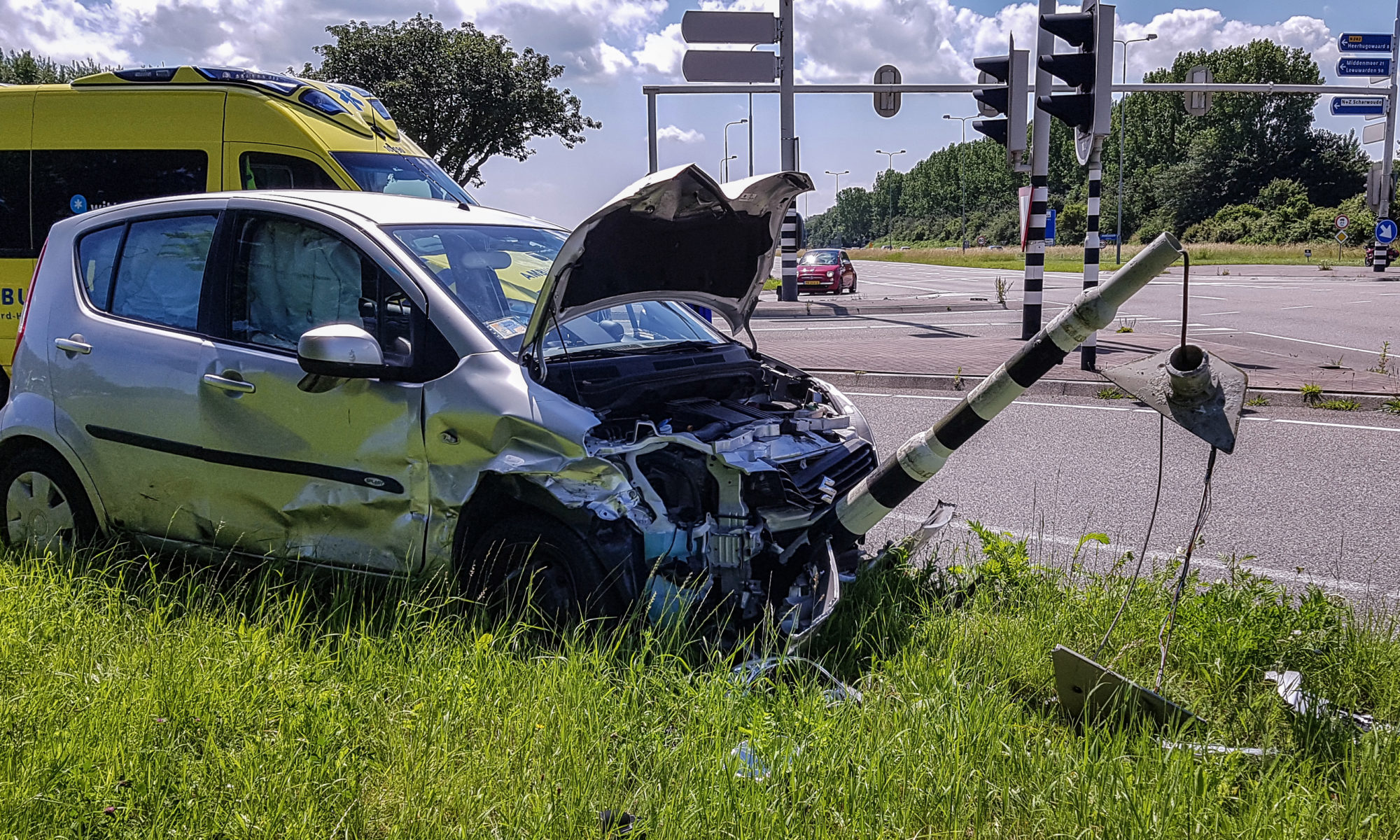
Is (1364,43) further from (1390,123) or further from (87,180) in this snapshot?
(87,180)

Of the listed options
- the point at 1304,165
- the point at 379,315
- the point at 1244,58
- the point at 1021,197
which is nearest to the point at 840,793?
the point at 379,315

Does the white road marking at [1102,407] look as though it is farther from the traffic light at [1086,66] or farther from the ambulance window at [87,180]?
the ambulance window at [87,180]

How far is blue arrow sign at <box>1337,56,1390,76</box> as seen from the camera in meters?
29.3

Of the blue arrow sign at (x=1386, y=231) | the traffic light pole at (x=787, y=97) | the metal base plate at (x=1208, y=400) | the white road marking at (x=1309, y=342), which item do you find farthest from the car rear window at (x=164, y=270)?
the blue arrow sign at (x=1386, y=231)

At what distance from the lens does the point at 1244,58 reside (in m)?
84.0

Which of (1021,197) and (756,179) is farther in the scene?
(1021,197)

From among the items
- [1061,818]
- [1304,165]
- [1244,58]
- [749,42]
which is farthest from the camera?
[1244,58]

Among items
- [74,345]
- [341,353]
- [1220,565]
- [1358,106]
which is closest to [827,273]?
[1358,106]

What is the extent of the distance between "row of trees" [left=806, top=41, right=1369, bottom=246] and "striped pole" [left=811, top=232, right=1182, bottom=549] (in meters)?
58.8

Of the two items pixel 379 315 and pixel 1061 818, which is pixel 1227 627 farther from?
pixel 379 315

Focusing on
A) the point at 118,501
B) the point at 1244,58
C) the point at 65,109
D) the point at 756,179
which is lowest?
the point at 118,501

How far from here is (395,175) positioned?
35.2 ft

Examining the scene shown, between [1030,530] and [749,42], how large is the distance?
17.8 metres

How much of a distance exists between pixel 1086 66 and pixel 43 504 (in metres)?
10.1
